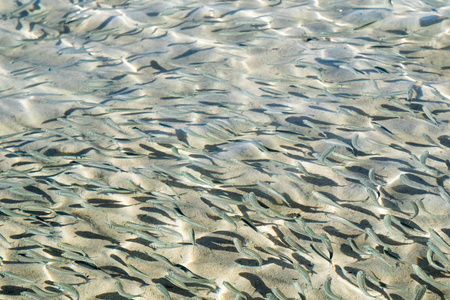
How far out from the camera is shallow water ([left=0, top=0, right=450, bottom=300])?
9.32 feet

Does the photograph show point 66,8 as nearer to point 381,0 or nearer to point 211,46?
point 211,46

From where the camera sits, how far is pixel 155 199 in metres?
3.27

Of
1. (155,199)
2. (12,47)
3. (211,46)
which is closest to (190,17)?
(211,46)

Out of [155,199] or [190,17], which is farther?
[190,17]

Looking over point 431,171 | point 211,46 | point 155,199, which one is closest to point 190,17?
point 211,46

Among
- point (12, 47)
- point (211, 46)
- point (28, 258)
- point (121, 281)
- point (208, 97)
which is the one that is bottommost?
point (121, 281)

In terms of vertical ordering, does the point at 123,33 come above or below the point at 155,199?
above

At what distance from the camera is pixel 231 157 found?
12.1ft

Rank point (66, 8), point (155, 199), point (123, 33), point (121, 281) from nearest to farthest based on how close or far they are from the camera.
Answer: point (121, 281), point (155, 199), point (123, 33), point (66, 8)

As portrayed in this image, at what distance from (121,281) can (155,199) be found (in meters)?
0.71

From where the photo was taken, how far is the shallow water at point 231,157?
284cm

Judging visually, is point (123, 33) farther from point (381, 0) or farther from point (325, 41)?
point (381, 0)

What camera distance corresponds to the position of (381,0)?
6148 millimetres

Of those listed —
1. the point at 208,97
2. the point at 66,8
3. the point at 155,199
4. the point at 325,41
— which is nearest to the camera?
the point at 155,199
